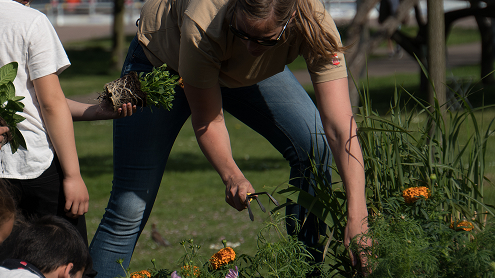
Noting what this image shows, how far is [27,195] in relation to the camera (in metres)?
2.02

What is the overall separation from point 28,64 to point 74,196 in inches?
20.6

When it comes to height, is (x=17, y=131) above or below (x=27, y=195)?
above

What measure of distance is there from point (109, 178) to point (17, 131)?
4429 millimetres

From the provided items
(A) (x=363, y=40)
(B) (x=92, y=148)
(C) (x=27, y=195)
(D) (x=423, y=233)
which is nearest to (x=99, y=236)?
(C) (x=27, y=195)

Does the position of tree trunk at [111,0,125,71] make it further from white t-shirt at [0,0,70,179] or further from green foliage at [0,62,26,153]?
green foliage at [0,62,26,153]

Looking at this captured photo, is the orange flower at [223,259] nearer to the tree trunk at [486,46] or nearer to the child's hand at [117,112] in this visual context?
the child's hand at [117,112]

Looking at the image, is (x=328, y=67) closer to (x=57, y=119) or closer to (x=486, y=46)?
(x=57, y=119)

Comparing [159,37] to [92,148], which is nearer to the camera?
[159,37]

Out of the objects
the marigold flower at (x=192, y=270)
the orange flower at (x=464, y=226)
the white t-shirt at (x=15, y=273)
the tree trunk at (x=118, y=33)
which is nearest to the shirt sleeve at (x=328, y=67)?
the orange flower at (x=464, y=226)

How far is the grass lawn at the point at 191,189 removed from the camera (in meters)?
3.80

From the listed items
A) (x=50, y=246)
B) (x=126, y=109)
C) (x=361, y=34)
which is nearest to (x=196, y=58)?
(x=126, y=109)

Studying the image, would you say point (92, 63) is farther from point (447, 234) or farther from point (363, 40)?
point (447, 234)

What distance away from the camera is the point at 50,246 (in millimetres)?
1776

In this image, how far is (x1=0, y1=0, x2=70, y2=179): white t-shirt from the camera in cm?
190
